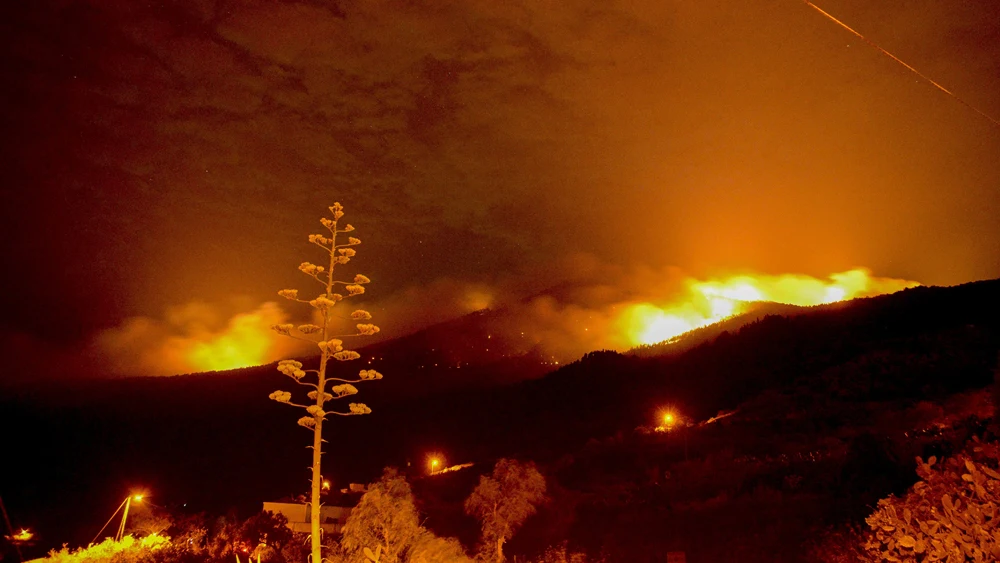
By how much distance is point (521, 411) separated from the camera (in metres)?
98.2

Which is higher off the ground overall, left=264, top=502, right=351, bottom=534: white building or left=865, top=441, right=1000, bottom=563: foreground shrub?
left=865, top=441, right=1000, bottom=563: foreground shrub

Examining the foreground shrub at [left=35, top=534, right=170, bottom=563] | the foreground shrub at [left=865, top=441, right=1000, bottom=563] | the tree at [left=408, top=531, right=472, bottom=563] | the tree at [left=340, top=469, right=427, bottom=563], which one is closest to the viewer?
the foreground shrub at [left=865, top=441, right=1000, bottom=563]

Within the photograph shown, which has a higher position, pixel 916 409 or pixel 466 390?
pixel 466 390

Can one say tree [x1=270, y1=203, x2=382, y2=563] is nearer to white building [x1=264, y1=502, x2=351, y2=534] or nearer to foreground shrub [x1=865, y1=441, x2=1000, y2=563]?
foreground shrub [x1=865, y1=441, x2=1000, y2=563]

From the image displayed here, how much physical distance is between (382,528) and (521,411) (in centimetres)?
8991

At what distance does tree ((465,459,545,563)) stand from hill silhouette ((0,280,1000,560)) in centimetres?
1416

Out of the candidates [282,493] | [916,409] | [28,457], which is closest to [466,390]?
[282,493]

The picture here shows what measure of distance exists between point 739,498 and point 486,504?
10459 millimetres

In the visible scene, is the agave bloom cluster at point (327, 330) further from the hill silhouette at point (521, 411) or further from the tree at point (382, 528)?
the hill silhouette at point (521, 411)

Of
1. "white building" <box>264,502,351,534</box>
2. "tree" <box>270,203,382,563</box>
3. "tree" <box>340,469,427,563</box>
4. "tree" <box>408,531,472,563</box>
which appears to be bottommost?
"white building" <box>264,502,351,534</box>

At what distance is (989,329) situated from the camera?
50.2 meters

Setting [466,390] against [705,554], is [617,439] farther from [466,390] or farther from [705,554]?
[466,390]

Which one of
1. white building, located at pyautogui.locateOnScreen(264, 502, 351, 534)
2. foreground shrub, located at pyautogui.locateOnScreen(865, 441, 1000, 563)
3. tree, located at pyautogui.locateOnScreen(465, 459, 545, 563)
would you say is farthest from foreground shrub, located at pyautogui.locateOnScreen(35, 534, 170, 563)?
foreground shrub, located at pyautogui.locateOnScreen(865, 441, 1000, 563)

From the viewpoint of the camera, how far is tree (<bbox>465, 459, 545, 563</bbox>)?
25.9 metres
